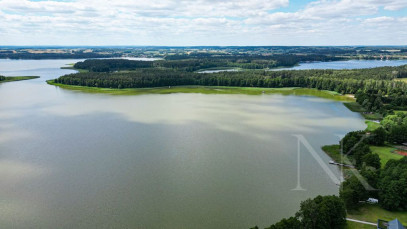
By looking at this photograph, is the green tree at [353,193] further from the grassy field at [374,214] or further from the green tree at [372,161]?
the green tree at [372,161]

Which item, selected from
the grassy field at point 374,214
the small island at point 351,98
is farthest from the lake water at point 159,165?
the grassy field at point 374,214

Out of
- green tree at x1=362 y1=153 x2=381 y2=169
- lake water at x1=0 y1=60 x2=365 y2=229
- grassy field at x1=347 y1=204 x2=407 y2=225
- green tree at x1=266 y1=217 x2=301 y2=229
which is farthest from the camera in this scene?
green tree at x1=362 y1=153 x2=381 y2=169

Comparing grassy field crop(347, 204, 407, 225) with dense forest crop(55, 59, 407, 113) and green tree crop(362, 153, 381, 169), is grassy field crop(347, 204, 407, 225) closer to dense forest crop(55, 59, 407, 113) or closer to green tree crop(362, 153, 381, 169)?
green tree crop(362, 153, 381, 169)

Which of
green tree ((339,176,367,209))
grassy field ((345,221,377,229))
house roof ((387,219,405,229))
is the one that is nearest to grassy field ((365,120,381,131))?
green tree ((339,176,367,209))

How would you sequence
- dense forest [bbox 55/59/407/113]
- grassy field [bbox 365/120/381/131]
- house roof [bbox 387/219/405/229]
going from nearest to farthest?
house roof [bbox 387/219/405/229] → grassy field [bbox 365/120/381/131] → dense forest [bbox 55/59/407/113]

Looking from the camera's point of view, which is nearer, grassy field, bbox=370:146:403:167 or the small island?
the small island

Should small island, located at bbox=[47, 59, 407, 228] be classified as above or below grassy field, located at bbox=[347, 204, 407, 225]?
above

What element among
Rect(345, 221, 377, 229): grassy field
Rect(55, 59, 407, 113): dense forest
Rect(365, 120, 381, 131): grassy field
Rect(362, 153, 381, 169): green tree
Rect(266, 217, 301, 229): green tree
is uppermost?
Rect(55, 59, 407, 113): dense forest

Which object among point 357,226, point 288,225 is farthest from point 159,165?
point 357,226
